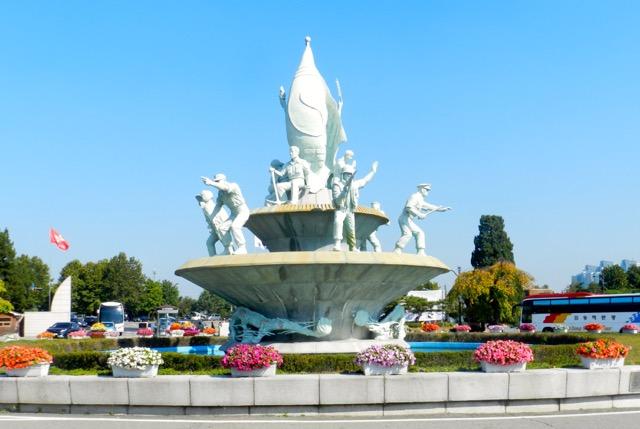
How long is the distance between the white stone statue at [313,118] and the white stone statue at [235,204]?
6.78m

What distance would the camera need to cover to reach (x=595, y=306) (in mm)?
43281

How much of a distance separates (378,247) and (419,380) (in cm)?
1191

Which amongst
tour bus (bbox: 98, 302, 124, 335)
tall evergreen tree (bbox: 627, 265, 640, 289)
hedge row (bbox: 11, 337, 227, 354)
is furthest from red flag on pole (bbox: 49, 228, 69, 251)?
tall evergreen tree (bbox: 627, 265, 640, 289)

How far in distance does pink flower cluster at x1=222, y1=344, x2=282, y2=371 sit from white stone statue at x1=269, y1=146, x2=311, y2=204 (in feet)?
39.2

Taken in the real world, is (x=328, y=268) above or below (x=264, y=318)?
above

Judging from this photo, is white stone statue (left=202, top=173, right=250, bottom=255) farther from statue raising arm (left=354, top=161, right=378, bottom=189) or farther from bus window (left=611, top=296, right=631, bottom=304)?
bus window (left=611, top=296, right=631, bottom=304)

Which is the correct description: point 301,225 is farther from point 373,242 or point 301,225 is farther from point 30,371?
point 30,371

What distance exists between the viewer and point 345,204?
61.9 ft

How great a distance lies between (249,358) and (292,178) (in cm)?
1274

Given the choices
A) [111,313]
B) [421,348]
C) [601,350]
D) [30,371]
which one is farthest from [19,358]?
[111,313]

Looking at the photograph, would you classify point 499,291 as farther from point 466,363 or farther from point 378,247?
point 466,363

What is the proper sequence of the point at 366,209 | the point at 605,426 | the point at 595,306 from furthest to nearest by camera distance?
the point at 595,306 → the point at 366,209 → the point at 605,426

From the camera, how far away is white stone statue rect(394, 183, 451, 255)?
71.2ft

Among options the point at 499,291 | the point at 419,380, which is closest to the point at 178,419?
the point at 419,380
